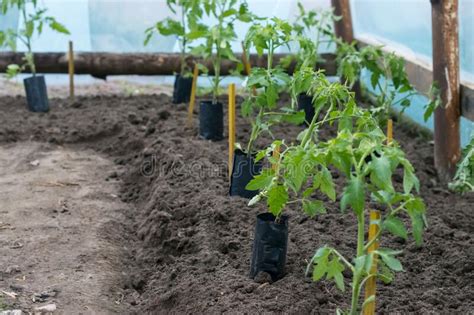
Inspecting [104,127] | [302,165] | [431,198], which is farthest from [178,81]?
[302,165]

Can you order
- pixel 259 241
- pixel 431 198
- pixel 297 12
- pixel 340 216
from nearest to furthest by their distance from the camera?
pixel 259 241 → pixel 340 216 → pixel 431 198 → pixel 297 12

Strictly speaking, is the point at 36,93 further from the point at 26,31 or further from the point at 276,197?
the point at 276,197

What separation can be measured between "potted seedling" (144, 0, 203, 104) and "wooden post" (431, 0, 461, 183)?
1.45 meters

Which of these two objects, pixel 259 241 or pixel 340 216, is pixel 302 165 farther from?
pixel 340 216

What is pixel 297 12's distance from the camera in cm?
761

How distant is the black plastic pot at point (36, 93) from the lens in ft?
21.4

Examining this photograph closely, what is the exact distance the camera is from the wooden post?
490 cm

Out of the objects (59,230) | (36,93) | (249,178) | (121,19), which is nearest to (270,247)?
(249,178)

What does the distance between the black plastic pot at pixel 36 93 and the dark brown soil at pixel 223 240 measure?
735mm

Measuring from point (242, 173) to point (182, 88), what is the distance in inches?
98.4

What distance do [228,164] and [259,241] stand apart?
1.46 metres

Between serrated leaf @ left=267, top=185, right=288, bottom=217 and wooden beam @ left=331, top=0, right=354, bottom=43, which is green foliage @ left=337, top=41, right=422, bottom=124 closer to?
wooden beam @ left=331, top=0, right=354, bottom=43

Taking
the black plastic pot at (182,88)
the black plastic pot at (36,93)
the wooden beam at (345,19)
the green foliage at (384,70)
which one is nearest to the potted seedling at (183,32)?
the black plastic pot at (182,88)

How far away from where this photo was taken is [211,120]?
5.31 meters
